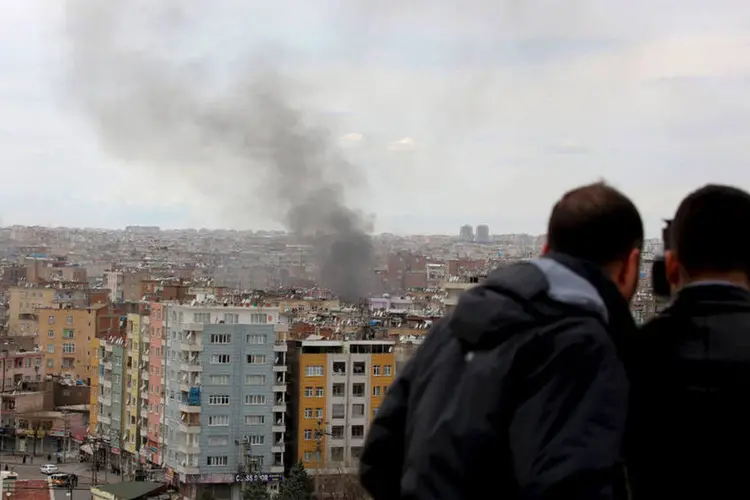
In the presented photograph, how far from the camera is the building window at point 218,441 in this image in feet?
64.0

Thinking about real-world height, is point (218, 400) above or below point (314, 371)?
below

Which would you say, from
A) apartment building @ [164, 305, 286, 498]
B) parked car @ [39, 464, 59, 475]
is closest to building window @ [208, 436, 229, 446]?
apartment building @ [164, 305, 286, 498]

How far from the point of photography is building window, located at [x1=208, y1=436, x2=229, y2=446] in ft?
64.0

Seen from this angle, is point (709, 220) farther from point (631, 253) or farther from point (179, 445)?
point (179, 445)

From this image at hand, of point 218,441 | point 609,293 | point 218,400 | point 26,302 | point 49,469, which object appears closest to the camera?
point 609,293

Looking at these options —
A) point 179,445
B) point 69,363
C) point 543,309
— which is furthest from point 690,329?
point 69,363

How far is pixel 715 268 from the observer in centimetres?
123

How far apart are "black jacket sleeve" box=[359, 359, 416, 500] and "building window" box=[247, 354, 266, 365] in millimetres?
18647

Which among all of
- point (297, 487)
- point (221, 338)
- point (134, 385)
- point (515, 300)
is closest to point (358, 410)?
point (221, 338)

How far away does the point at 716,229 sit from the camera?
123 cm

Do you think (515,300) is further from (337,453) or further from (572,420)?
(337,453)

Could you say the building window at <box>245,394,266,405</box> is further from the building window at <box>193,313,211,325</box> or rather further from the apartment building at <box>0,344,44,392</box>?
the apartment building at <box>0,344,44,392</box>

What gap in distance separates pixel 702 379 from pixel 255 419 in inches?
742

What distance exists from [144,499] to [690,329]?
16907mm
